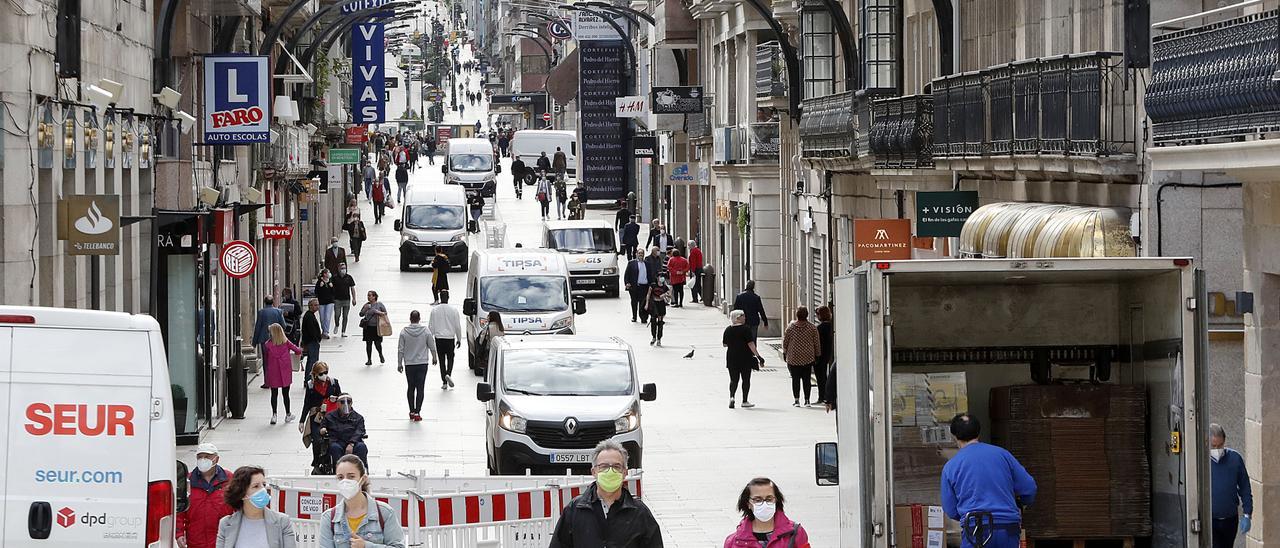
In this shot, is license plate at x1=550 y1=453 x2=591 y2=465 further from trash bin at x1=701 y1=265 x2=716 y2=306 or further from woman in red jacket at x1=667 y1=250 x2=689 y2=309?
trash bin at x1=701 y1=265 x2=716 y2=306

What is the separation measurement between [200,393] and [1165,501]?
56.9 ft

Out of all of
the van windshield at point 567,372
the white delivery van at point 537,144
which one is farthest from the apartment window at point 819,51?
the white delivery van at point 537,144

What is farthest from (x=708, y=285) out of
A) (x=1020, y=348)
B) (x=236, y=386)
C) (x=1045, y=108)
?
(x=1020, y=348)

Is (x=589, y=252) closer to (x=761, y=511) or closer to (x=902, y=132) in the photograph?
(x=902, y=132)

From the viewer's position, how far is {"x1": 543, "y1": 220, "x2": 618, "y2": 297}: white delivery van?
4944 cm

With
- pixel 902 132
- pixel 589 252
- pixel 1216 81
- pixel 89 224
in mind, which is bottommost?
pixel 589 252

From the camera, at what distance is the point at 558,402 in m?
21.9

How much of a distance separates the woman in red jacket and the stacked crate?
112 feet

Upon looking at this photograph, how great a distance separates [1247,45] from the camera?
47.1ft

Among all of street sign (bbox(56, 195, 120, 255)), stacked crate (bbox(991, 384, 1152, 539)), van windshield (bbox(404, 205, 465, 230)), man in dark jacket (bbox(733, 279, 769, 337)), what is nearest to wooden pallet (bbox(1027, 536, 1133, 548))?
stacked crate (bbox(991, 384, 1152, 539))

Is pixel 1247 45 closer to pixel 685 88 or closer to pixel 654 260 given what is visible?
pixel 654 260

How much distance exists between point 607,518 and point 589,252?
38.9m

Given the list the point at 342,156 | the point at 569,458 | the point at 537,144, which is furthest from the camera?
the point at 537,144

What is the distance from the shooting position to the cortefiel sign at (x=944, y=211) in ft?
78.8
